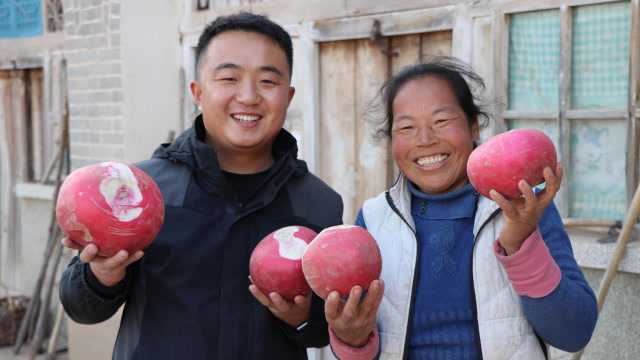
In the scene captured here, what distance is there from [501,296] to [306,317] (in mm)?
597

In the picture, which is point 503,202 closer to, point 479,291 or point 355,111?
point 479,291

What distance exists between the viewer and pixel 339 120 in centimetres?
518

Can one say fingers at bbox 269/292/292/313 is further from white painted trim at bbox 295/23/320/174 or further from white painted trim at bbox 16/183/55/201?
white painted trim at bbox 16/183/55/201

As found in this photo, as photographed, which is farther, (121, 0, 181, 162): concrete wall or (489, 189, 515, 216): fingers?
(121, 0, 181, 162): concrete wall

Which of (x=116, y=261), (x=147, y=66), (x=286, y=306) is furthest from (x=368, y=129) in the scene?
(x=116, y=261)

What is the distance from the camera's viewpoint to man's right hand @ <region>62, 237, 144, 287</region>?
2.09 m

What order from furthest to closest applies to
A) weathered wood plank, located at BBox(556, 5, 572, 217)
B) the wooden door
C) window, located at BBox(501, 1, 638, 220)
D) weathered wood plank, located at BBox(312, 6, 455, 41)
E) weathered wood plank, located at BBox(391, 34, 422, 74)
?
the wooden door, weathered wood plank, located at BBox(391, 34, 422, 74), weathered wood plank, located at BBox(312, 6, 455, 41), weathered wood plank, located at BBox(556, 5, 572, 217), window, located at BBox(501, 1, 638, 220)

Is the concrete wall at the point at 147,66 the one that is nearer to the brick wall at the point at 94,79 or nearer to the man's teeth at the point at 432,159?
the brick wall at the point at 94,79

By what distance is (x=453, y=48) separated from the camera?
14.4ft

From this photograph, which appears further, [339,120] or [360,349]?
[339,120]

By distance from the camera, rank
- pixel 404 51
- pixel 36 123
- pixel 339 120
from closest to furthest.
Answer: pixel 404 51, pixel 339 120, pixel 36 123

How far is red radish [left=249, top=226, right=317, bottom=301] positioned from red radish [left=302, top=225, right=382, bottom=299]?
0.07 metres

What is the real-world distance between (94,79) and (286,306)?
459 cm

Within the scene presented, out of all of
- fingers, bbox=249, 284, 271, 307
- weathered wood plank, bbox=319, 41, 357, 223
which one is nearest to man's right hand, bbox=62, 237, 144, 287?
fingers, bbox=249, 284, 271, 307
